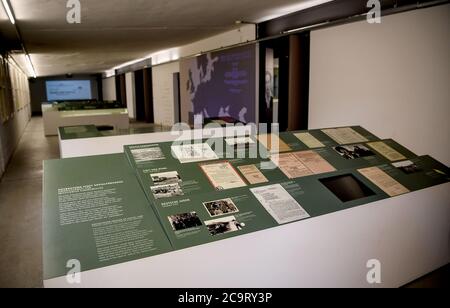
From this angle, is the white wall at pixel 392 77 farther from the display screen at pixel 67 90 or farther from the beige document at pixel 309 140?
the display screen at pixel 67 90

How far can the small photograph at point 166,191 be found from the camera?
184 cm

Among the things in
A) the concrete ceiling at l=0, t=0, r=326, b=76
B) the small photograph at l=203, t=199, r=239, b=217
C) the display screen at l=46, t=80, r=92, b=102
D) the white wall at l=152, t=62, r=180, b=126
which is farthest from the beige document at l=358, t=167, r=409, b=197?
the display screen at l=46, t=80, r=92, b=102

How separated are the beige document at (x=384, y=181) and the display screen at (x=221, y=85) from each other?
13.8ft

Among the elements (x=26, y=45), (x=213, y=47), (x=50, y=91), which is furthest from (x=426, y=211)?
(x=50, y=91)

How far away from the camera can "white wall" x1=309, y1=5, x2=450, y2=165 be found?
3.74 meters

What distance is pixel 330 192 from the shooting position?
2.17 meters

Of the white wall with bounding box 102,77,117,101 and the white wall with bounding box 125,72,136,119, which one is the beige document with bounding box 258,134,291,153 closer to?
the white wall with bounding box 125,72,136,119

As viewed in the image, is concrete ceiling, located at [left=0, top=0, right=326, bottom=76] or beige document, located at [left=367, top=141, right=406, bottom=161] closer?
beige document, located at [left=367, top=141, right=406, bottom=161]

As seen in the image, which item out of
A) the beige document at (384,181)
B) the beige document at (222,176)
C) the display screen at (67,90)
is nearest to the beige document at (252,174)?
the beige document at (222,176)

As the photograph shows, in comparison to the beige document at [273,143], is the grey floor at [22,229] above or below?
below

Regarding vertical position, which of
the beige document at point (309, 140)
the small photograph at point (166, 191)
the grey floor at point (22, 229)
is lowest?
the grey floor at point (22, 229)

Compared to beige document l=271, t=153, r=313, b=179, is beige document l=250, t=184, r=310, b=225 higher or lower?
lower

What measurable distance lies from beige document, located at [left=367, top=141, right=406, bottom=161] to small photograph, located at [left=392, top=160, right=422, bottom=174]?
65 mm

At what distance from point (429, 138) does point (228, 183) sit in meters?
2.96
